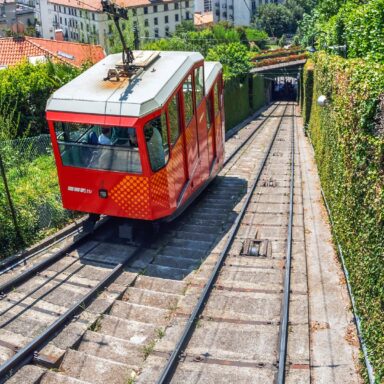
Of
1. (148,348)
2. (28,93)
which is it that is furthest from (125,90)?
(28,93)

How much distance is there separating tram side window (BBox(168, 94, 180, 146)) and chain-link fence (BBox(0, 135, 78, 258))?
3.37m

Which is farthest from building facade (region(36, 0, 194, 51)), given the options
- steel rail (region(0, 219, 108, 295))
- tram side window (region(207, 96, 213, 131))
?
steel rail (region(0, 219, 108, 295))

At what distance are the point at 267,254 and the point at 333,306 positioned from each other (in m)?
2.50

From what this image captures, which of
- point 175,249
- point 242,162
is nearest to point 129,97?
point 175,249

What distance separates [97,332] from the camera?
8.61 meters

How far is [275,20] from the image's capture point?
3772 inches

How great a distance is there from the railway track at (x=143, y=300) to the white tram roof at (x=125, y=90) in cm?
305

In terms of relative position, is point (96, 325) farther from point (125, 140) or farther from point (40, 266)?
point (125, 140)

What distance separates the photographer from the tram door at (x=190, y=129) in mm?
12464

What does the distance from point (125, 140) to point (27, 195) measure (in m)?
3.23

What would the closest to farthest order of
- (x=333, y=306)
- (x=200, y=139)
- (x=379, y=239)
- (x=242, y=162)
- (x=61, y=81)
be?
(x=379, y=239) < (x=333, y=306) < (x=200, y=139) < (x=61, y=81) < (x=242, y=162)

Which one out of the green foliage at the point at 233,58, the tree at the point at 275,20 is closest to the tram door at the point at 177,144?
the green foliage at the point at 233,58

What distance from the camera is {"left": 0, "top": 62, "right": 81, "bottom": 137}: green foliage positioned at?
1627 cm

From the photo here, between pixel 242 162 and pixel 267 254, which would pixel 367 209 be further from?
pixel 242 162
